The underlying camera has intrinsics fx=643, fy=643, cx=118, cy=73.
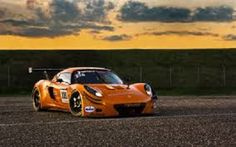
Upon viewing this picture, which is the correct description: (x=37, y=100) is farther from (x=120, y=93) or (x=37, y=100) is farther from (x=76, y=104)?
(x=120, y=93)

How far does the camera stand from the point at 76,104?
18.0m

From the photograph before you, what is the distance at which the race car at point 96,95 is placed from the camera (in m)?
17.4

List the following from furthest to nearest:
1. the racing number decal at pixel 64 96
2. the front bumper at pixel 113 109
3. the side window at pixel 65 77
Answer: the side window at pixel 65 77 → the racing number decal at pixel 64 96 → the front bumper at pixel 113 109

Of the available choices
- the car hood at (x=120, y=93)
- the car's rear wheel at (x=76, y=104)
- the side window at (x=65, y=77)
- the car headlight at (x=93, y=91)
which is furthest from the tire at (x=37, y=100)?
the car headlight at (x=93, y=91)

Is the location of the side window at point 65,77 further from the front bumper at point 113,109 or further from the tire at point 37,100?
the front bumper at point 113,109

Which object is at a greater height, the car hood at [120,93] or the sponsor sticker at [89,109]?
A: the car hood at [120,93]

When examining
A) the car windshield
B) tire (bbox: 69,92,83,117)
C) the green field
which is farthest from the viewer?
the green field

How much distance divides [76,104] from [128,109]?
1.59 metres

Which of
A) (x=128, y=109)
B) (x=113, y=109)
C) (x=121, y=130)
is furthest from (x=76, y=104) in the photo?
(x=121, y=130)

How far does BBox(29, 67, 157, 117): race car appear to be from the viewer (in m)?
17.4

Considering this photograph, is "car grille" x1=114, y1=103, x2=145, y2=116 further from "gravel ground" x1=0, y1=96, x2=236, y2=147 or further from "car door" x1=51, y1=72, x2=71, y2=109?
"car door" x1=51, y1=72, x2=71, y2=109

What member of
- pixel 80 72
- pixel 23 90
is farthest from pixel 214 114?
pixel 23 90

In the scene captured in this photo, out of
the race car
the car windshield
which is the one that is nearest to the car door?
the race car

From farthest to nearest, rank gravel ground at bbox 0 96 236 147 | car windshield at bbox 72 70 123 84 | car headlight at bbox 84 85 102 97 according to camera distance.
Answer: car windshield at bbox 72 70 123 84 < car headlight at bbox 84 85 102 97 < gravel ground at bbox 0 96 236 147
